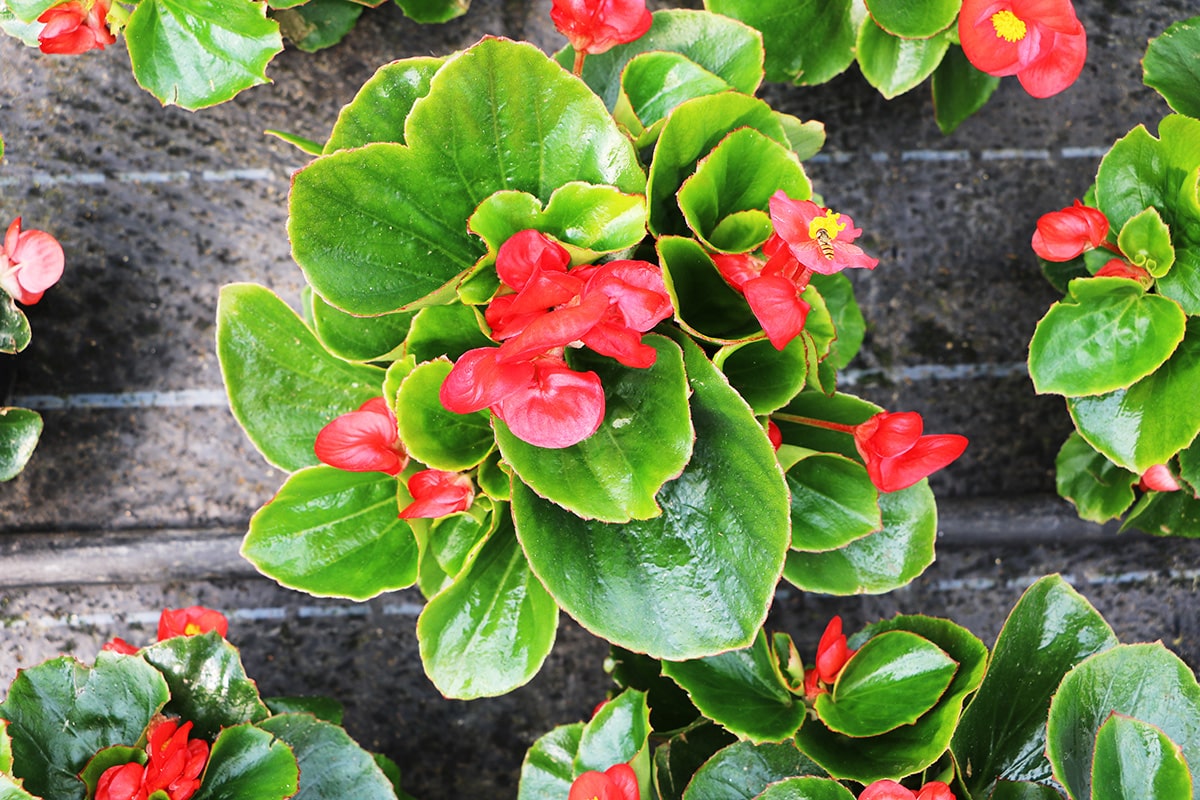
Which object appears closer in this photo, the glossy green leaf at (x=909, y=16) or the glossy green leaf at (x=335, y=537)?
the glossy green leaf at (x=335, y=537)

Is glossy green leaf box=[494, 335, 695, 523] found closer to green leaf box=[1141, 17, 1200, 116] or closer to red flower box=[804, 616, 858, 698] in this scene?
red flower box=[804, 616, 858, 698]

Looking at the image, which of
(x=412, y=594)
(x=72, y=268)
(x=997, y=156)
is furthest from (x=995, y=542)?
(x=72, y=268)

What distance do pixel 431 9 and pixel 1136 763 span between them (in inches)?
36.8

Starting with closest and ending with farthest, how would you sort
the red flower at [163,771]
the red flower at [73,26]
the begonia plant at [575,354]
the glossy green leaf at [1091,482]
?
the begonia plant at [575,354]
the red flower at [163,771]
the red flower at [73,26]
the glossy green leaf at [1091,482]

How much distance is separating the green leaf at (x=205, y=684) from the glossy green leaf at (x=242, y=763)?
0.04 meters

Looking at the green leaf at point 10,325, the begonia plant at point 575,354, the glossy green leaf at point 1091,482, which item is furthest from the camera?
the glossy green leaf at point 1091,482

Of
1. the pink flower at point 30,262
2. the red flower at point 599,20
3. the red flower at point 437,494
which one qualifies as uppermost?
the red flower at point 599,20

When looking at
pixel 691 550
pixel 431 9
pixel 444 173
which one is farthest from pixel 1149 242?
pixel 431 9

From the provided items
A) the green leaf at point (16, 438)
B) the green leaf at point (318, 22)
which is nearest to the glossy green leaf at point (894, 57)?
the green leaf at point (318, 22)

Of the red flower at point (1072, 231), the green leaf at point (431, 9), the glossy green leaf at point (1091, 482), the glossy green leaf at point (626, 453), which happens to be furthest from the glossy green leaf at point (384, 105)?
the glossy green leaf at point (1091, 482)

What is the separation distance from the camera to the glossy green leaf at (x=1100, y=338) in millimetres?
849

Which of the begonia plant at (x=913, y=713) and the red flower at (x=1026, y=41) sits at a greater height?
the red flower at (x=1026, y=41)

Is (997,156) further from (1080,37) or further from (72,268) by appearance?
(72,268)

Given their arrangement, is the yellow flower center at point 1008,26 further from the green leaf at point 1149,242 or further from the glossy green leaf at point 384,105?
the glossy green leaf at point 384,105
